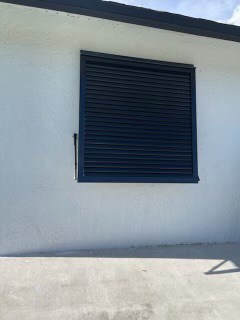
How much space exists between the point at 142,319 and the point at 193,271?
3.82ft

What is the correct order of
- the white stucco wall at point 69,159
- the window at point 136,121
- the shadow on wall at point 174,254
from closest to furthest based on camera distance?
the shadow on wall at point 174,254
the white stucco wall at point 69,159
the window at point 136,121

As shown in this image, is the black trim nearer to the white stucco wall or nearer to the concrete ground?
the white stucco wall

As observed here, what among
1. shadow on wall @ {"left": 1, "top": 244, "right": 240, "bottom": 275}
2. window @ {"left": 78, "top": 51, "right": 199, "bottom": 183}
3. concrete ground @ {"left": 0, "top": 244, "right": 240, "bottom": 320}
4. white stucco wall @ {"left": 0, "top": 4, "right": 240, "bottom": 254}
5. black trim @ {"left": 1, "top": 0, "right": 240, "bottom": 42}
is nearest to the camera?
concrete ground @ {"left": 0, "top": 244, "right": 240, "bottom": 320}

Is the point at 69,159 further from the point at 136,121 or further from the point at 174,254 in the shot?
the point at 174,254

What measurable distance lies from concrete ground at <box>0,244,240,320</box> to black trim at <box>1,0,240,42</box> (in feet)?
9.33

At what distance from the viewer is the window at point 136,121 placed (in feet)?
13.4

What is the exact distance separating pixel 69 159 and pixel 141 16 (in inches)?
76.0

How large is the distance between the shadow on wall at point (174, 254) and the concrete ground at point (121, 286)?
0.01m

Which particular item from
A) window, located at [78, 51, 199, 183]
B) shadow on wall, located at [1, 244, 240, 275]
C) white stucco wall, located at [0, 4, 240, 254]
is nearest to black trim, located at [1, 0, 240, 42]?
white stucco wall, located at [0, 4, 240, 254]

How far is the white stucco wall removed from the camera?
3802 millimetres

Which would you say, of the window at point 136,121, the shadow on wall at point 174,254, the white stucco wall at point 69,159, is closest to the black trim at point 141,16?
the white stucco wall at point 69,159

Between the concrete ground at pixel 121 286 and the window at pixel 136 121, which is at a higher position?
the window at pixel 136 121

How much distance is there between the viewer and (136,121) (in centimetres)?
428

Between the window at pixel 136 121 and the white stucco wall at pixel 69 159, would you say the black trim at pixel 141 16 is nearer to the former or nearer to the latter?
the white stucco wall at pixel 69 159
